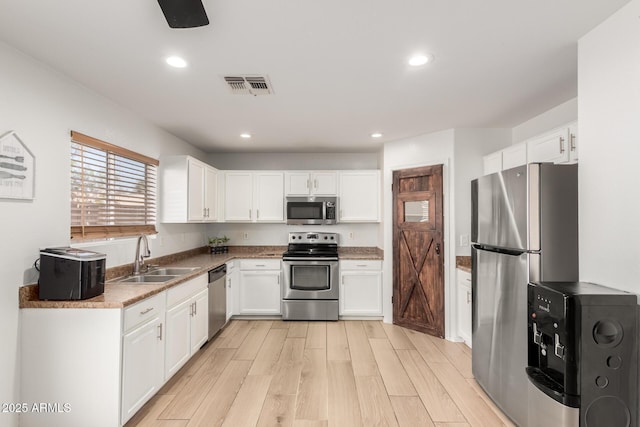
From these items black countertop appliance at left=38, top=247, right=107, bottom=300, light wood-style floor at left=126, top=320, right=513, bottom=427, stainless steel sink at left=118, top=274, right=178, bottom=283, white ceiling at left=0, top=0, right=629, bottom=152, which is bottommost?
light wood-style floor at left=126, top=320, right=513, bottom=427

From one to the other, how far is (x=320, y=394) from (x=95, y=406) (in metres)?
1.58

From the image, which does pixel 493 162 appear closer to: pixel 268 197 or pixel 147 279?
pixel 268 197

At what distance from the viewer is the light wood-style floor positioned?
234 centimetres

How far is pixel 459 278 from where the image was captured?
3736mm

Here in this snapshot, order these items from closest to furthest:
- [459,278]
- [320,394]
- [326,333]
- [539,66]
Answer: [539,66]
[320,394]
[459,278]
[326,333]

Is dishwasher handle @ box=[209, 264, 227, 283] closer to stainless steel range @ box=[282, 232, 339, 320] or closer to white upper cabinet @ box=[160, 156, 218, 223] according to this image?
white upper cabinet @ box=[160, 156, 218, 223]

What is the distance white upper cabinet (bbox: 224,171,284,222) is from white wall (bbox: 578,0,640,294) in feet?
12.2

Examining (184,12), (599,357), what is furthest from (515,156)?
(184,12)

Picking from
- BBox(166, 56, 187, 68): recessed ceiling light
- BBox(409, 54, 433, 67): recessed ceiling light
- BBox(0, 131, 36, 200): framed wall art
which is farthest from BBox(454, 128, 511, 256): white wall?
BBox(0, 131, 36, 200): framed wall art

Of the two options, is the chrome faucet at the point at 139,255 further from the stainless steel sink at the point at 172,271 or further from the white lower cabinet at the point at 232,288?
the white lower cabinet at the point at 232,288

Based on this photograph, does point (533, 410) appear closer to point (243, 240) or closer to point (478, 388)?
point (478, 388)

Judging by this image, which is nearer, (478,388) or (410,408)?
(410,408)

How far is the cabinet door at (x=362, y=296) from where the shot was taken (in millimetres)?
4496

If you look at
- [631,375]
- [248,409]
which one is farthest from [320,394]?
[631,375]
